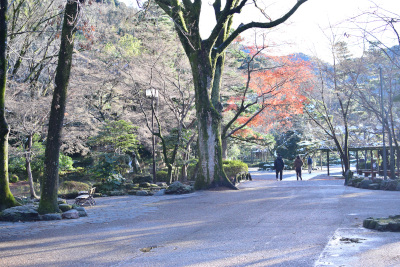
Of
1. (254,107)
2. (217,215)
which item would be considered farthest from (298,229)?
(254,107)

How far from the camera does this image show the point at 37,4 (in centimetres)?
1778

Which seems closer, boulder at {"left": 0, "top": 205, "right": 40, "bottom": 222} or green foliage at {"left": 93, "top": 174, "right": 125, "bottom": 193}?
boulder at {"left": 0, "top": 205, "right": 40, "bottom": 222}

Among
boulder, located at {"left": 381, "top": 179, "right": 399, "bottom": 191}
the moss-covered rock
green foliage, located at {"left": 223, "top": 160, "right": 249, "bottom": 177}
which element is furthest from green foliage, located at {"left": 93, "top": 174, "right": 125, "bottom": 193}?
the moss-covered rock

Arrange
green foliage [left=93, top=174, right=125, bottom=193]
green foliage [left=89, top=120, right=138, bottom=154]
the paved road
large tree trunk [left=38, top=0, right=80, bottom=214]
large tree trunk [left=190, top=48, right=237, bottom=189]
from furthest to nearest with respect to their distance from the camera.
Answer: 1. green foliage [left=89, top=120, right=138, bottom=154]
2. green foliage [left=93, top=174, right=125, bottom=193]
3. large tree trunk [left=190, top=48, right=237, bottom=189]
4. large tree trunk [left=38, top=0, right=80, bottom=214]
5. the paved road

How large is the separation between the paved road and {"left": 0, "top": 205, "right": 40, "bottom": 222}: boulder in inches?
17.6

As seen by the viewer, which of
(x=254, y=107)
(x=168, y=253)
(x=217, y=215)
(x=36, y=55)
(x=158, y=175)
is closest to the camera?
(x=168, y=253)

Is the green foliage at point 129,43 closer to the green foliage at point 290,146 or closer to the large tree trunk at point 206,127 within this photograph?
the large tree trunk at point 206,127

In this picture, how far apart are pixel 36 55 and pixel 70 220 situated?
1330cm

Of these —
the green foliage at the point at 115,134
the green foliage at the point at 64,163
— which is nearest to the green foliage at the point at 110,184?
the green foliage at the point at 115,134

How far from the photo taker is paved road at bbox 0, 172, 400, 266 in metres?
4.87

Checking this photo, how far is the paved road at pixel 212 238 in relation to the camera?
4871 millimetres

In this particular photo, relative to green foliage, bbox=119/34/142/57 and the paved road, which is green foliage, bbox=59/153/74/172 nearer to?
green foliage, bbox=119/34/142/57

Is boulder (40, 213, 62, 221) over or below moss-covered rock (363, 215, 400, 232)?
below

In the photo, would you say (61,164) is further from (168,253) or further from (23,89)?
(168,253)
